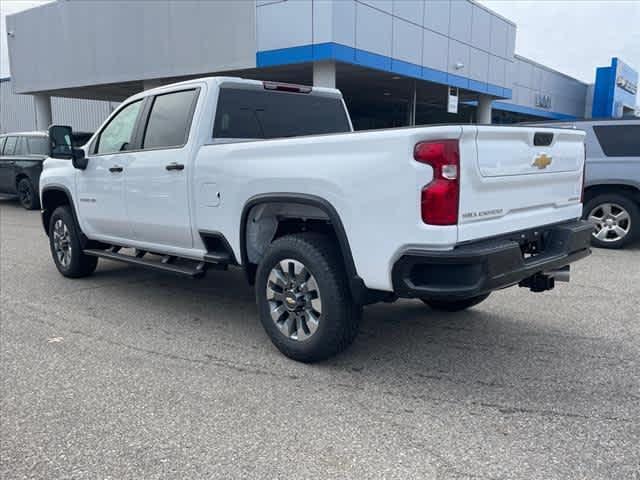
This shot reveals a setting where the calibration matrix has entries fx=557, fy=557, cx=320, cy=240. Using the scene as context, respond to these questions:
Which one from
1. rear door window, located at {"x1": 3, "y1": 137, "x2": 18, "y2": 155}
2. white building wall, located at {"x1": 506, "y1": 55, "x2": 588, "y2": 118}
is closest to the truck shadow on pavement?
rear door window, located at {"x1": 3, "y1": 137, "x2": 18, "y2": 155}

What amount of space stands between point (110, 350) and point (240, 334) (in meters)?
1.01

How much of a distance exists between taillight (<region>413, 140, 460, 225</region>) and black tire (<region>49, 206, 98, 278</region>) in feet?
15.0

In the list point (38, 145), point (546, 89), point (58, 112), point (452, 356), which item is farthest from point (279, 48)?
point (546, 89)

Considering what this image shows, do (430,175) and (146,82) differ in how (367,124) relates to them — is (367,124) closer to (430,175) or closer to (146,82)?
(146,82)

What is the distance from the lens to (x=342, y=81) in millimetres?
19000

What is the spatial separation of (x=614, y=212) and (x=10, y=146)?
13.7 metres

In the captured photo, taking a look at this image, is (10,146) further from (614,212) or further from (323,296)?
(614,212)

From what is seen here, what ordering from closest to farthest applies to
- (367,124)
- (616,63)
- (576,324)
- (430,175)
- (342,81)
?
Answer: (430,175) → (576,324) → (342,81) → (367,124) → (616,63)

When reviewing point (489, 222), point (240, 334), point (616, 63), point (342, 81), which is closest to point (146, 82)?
point (342, 81)

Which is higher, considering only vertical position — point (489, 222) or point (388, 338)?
point (489, 222)

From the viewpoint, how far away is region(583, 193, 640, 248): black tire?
8.09 metres

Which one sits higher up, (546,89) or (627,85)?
(627,85)

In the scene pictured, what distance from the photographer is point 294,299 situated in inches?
153

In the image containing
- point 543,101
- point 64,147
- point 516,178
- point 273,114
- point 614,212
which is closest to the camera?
point 516,178
